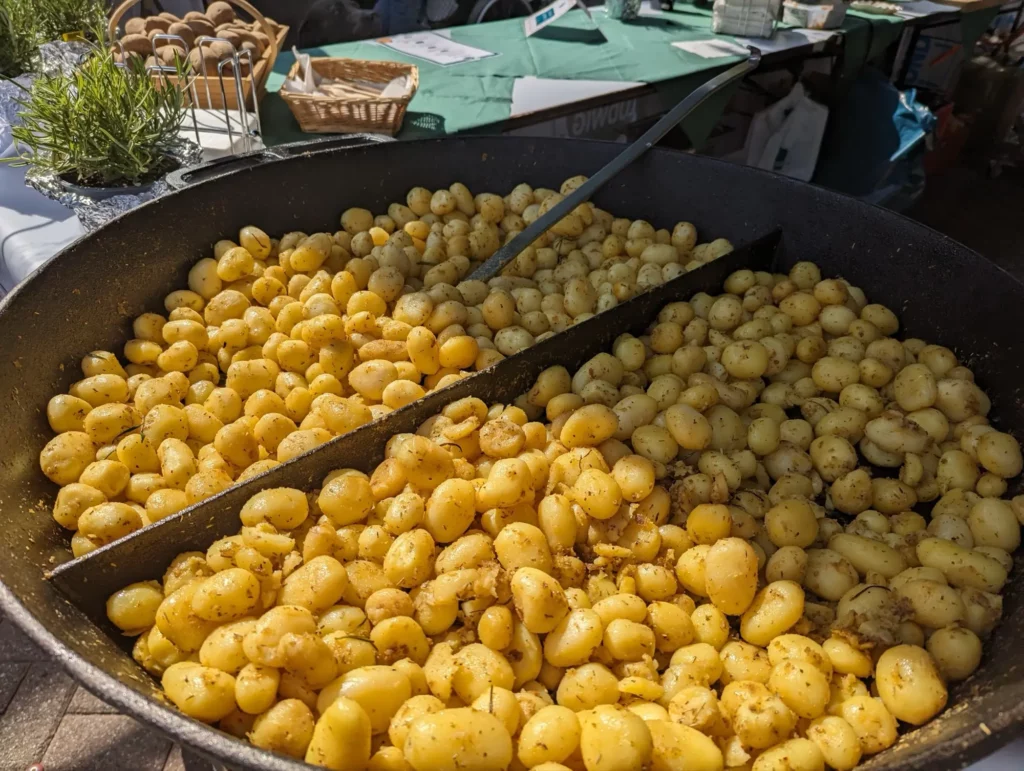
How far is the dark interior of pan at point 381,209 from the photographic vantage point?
86 cm

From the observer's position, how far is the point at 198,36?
2902mm

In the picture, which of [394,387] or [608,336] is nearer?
[394,387]

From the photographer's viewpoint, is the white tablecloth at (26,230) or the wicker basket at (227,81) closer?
the white tablecloth at (26,230)

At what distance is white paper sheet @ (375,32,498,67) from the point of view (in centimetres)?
350

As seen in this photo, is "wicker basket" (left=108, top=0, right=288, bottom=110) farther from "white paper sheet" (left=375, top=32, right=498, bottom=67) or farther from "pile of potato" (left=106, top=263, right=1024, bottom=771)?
"pile of potato" (left=106, top=263, right=1024, bottom=771)

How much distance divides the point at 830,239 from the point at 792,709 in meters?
1.36

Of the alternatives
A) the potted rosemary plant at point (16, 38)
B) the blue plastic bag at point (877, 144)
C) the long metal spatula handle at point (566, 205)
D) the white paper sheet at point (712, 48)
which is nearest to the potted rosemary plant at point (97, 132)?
the potted rosemary plant at point (16, 38)

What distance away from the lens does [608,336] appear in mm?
1733

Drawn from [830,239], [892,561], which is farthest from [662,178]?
[892,561]

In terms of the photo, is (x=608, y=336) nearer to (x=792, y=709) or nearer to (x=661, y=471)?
(x=661, y=471)

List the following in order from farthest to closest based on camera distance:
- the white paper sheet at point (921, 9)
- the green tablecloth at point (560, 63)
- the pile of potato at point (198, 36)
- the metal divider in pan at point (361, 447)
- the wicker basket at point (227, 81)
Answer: the white paper sheet at point (921, 9)
the green tablecloth at point (560, 63)
the pile of potato at point (198, 36)
the wicker basket at point (227, 81)
the metal divider in pan at point (361, 447)

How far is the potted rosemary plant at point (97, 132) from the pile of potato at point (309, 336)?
35cm

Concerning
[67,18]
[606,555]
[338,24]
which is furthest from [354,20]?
[606,555]

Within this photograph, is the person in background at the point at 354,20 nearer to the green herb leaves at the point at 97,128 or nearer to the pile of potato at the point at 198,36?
the pile of potato at the point at 198,36
